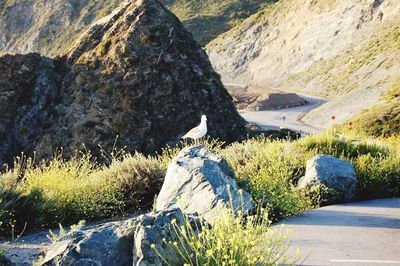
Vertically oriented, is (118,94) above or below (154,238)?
below

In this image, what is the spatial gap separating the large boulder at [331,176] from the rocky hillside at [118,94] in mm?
5431

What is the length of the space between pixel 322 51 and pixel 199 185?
63.7 metres

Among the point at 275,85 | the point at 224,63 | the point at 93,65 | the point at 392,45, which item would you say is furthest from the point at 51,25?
the point at 93,65

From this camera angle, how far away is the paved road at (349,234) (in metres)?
7.01

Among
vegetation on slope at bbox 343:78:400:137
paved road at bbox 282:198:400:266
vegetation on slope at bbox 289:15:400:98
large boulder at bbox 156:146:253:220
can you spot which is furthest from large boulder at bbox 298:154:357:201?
vegetation on slope at bbox 289:15:400:98

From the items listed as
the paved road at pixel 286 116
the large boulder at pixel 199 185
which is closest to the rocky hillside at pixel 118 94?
the large boulder at pixel 199 185

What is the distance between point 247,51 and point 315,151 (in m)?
71.3

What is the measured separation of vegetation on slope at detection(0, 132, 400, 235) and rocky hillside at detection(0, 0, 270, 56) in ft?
293

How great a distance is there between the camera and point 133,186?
35.9 ft

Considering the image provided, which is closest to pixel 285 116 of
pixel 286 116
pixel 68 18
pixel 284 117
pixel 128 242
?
pixel 286 116

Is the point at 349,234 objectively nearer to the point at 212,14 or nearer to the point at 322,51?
the point at 322,51

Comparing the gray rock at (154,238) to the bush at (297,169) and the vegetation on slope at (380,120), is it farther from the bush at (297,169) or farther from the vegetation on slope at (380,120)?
the vegetation on slope at (380,120)

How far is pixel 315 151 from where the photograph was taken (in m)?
14.1

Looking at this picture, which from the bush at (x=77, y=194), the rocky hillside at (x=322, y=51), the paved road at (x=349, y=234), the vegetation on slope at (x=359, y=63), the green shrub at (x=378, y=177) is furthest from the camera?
the vegetation on slope at (x=359, y=63)
